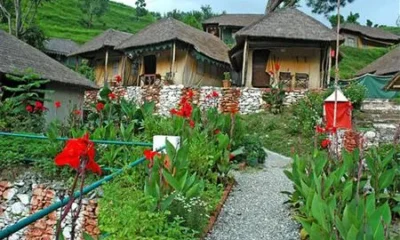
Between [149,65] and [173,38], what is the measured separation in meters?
4.28

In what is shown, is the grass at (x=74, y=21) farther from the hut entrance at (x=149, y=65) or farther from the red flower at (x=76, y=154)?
the red flower at (x=76, y=154)

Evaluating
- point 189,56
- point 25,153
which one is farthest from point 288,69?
point 25,153

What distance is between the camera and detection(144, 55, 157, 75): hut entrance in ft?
85.5

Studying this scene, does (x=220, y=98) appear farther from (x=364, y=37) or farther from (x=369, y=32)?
(x=369, y=32)

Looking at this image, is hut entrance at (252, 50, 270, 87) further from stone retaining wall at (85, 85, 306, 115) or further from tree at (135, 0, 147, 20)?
tree at (135, 0, 147, 20)

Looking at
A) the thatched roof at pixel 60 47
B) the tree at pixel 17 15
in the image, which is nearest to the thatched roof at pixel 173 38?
the tree at pixel 17 15

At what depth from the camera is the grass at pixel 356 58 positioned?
134 feet

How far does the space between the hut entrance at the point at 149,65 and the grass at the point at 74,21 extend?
2581cm

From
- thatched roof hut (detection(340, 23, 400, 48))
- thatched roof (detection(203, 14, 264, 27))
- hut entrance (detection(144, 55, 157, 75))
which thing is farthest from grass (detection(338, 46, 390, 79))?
hut entrance (detection(144, 55, 157, 75))

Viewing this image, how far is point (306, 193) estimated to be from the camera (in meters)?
5.50

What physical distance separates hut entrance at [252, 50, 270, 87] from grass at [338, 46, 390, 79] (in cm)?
1775

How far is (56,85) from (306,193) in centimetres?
1302

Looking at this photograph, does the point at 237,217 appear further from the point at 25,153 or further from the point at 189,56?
the point at 189,56

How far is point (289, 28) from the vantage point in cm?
2153
